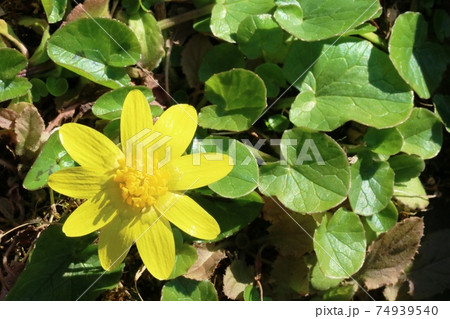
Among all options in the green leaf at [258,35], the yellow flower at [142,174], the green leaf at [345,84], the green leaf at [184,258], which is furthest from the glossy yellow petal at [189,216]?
the green leaf at [258,35]

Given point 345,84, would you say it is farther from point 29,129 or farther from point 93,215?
point 29,129

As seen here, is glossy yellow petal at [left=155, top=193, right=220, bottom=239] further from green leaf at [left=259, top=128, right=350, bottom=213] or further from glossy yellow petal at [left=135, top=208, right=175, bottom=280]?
green leaf at [left=259, top=128, right=350, bottom=213]

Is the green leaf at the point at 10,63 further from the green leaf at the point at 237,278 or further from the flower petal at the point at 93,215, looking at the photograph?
the green leaf at the point at 237,278

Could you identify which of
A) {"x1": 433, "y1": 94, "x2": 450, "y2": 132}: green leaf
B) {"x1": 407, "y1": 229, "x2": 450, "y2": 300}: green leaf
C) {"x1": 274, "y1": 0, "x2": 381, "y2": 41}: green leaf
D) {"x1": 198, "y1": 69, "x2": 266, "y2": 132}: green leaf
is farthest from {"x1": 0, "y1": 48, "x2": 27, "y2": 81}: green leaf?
{"x1": 407, "y1": 229, "x2": 450, "y2": 300}: green leaf

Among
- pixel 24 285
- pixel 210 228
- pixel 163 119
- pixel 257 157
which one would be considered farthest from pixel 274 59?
pixel 24 285
